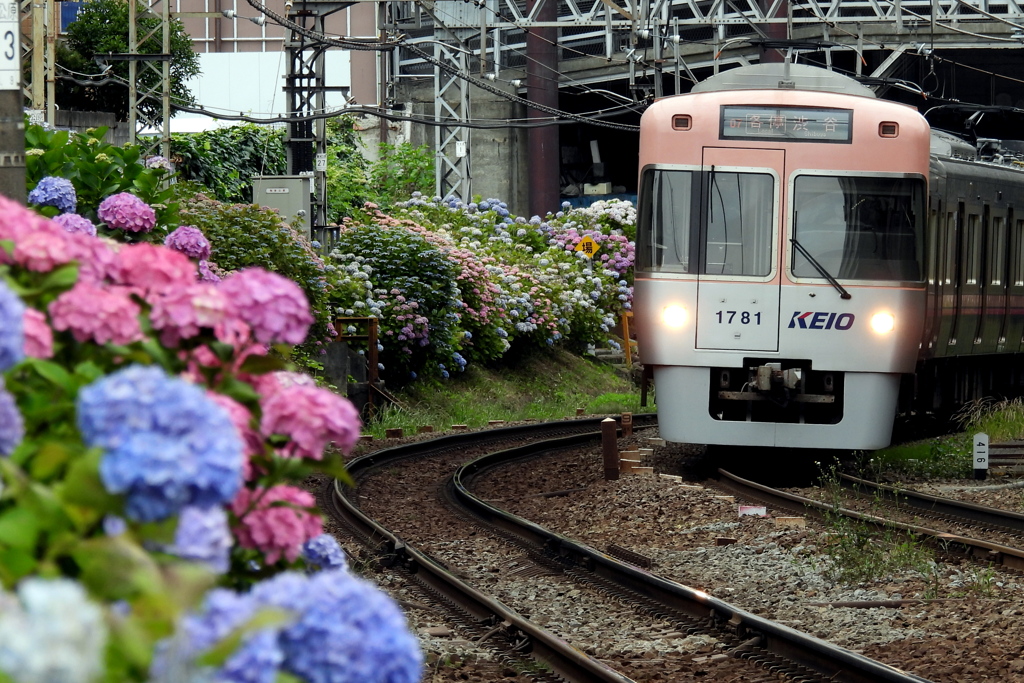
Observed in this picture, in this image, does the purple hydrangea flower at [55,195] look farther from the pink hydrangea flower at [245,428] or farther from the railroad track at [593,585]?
the pink hydrangea flower at [245,428]

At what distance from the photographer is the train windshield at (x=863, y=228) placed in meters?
12.1

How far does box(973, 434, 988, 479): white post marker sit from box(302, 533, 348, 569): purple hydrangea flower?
10.9m

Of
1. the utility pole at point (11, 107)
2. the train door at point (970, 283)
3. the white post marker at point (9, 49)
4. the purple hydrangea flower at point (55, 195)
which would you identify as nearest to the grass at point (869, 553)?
the purple hydrangea flower at point (55, 195)

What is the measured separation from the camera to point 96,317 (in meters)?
2.58

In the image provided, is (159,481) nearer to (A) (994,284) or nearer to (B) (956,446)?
(B) (956,446)

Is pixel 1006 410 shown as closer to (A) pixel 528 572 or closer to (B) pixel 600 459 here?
(B) pixel 600 459

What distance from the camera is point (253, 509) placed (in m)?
2.67

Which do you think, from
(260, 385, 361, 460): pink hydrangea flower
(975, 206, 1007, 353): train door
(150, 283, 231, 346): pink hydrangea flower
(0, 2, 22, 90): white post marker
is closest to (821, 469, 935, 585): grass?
(0, 2, 22, 90): white post marker

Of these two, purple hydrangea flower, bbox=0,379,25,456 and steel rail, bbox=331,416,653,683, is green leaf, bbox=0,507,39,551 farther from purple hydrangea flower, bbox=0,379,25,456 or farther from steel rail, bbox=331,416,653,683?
steel rail, bbox=331,416,653,683

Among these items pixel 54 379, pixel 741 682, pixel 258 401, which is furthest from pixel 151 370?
pixel 741 682

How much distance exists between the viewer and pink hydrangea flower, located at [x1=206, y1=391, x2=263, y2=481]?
2512 millimetres

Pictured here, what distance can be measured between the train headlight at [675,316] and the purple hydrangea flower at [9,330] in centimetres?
1024

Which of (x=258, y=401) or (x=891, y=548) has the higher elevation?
(x=258, y=401)

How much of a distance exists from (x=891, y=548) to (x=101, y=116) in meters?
24.8
